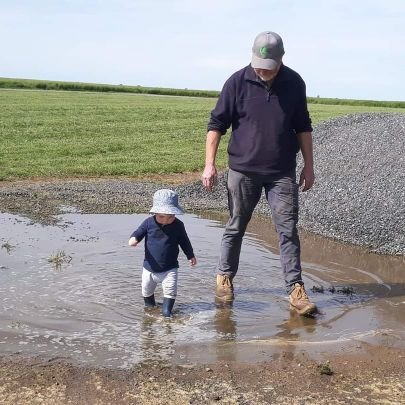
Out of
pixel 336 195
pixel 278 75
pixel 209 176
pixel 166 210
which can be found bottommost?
pixel 336 195

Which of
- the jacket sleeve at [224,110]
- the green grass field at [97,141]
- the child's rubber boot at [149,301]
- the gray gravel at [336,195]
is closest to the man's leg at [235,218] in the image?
the jacket sleeve at [224,110]


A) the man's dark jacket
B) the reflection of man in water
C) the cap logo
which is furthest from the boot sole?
the cap logo

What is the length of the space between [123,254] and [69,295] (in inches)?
72.3

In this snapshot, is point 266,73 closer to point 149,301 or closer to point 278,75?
point 278,75

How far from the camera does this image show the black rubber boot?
6.04 meters

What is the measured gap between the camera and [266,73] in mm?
6207

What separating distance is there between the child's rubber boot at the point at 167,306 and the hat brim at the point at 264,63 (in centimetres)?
208

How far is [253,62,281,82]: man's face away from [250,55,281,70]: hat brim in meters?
0.05

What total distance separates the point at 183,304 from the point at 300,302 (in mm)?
1032

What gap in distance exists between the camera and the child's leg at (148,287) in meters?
6.20

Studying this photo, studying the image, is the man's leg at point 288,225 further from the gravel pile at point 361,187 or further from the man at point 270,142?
the gravel pile at point 361,187

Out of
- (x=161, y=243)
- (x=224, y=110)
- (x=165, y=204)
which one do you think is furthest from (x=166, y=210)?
(x=224, y=110)

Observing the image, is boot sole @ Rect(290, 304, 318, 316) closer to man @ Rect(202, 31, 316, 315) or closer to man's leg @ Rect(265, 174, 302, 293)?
man @ Rect(202, 31, 316, 315)

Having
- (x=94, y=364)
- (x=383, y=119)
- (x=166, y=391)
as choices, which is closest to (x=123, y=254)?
(x=94, y=364)
